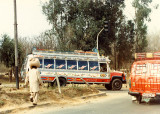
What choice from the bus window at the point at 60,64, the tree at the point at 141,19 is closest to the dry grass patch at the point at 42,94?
the bus window at the point at 60,64

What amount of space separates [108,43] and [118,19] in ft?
14.1

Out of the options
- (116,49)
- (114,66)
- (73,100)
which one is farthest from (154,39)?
(73,100)

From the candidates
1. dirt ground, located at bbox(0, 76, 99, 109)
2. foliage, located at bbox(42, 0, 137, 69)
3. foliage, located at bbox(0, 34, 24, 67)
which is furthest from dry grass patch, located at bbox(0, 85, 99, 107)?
foliage, located at bbox(0, 34, 24, 67)

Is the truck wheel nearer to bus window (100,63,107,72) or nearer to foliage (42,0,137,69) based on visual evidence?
bus window (100,63,107,72)

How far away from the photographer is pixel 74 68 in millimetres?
21812

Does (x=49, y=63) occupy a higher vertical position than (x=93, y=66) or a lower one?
higher

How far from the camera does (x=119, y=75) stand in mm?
22922

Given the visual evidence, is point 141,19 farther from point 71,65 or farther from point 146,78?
point 146,78

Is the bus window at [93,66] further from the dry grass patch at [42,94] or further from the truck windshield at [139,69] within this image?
the truck windshield at [139,69]

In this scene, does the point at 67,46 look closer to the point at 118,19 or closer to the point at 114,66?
the point at 118,19

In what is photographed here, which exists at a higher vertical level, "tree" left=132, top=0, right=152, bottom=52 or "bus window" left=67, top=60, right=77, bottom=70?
"tree" left=132, top=0, right=152, bottom=52

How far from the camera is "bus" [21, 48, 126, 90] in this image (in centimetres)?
2095

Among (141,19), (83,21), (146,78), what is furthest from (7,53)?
(146,78)

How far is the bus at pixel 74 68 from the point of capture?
2095 centimetres
